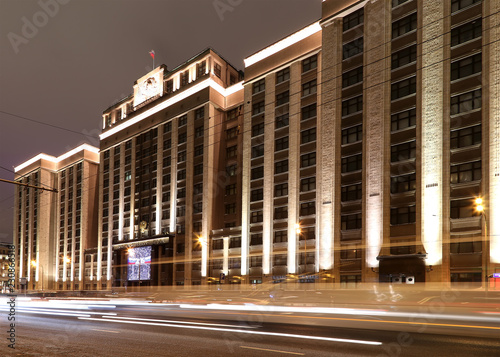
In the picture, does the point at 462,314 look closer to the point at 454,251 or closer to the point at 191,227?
the point at 454,251

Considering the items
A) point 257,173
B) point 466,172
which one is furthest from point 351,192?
point 257,173

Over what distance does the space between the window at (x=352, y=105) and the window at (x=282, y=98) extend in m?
8.38

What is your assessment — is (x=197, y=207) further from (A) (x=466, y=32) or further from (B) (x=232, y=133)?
(A) (x=466, y=32)

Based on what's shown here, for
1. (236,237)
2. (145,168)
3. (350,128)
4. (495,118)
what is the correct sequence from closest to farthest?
(495,118), (350,128), (236,237), (145,168)

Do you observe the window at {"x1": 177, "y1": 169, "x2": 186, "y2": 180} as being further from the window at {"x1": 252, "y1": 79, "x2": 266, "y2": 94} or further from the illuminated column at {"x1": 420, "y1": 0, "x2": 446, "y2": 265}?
the illuminated column at {"x1": 420, "y1": 0, "x2": 446, "y2": 265}

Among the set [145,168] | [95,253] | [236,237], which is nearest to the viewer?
[236,237]

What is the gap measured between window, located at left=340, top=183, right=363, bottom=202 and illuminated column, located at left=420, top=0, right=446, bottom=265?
6546 millimetres

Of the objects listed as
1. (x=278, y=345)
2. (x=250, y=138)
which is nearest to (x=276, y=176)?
(x=250, y=138)

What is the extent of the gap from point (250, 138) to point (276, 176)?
276 inches

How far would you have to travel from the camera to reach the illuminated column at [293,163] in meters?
44.7

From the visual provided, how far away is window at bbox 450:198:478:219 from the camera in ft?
108

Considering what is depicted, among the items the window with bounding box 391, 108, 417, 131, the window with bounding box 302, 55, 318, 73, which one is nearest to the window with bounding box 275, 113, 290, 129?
the window with bounding box 302, 55, 318, 73

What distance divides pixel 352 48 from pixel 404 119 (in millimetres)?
10419

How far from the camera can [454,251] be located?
109 feet
